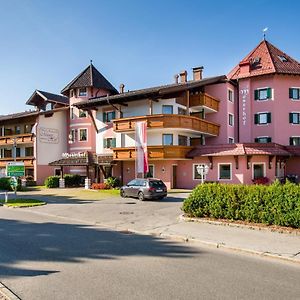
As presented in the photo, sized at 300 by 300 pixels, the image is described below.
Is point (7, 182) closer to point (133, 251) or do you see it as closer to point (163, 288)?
point (133, 251)

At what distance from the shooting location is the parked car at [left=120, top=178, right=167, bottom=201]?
2403 cm

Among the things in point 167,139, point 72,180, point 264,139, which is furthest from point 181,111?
point 72,180

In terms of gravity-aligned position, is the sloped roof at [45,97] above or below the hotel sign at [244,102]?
above

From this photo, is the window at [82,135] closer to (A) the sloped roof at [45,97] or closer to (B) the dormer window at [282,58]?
(A) the sloped roof at [45,97]

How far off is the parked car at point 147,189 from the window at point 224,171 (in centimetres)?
962

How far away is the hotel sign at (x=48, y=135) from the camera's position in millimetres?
43781

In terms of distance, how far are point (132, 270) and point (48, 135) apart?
38964mm

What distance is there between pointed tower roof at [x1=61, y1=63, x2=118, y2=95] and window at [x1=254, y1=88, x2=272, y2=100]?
17723 millimetres

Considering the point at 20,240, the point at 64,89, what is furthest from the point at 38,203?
the point at 64,89

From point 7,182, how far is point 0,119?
14278mm

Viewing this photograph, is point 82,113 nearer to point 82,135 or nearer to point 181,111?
point 82,135

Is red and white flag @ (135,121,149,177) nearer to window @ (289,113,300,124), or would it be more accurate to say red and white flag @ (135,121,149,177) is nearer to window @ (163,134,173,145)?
window @ (163,134,173,145)

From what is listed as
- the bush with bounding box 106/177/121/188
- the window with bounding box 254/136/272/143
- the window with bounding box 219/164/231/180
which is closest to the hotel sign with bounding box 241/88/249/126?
the window with bounding box 254/136/272/143

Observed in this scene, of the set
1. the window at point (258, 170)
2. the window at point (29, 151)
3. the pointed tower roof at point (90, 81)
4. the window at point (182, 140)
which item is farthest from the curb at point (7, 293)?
the window at point (29, 151)
